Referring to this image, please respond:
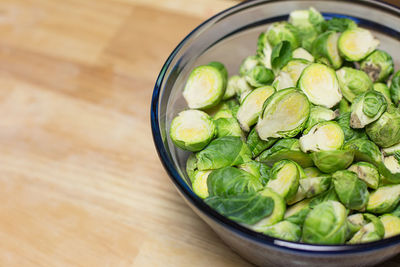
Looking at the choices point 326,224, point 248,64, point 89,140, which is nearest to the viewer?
point 326,224

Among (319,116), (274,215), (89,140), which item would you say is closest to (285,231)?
(274,215)

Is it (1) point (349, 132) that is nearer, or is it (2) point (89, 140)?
(1) point (349, 132)

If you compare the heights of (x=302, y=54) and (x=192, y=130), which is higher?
(x=302, y=54)

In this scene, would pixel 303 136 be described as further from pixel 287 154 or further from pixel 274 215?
pixel 274 215

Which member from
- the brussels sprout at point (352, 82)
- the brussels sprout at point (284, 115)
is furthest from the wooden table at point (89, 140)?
the brussels sprout at point (352, 82)

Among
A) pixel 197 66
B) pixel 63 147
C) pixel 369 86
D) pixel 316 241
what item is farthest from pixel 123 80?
pixel 316 241

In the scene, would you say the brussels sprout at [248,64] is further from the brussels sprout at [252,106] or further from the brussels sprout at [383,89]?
the brussels sprout at [383,89]

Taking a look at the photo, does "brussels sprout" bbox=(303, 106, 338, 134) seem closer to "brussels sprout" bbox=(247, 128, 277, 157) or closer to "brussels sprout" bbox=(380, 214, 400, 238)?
"brussels sprout" bbox=(247, 128, 277, 157)

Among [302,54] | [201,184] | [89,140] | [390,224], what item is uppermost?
[302,54]
